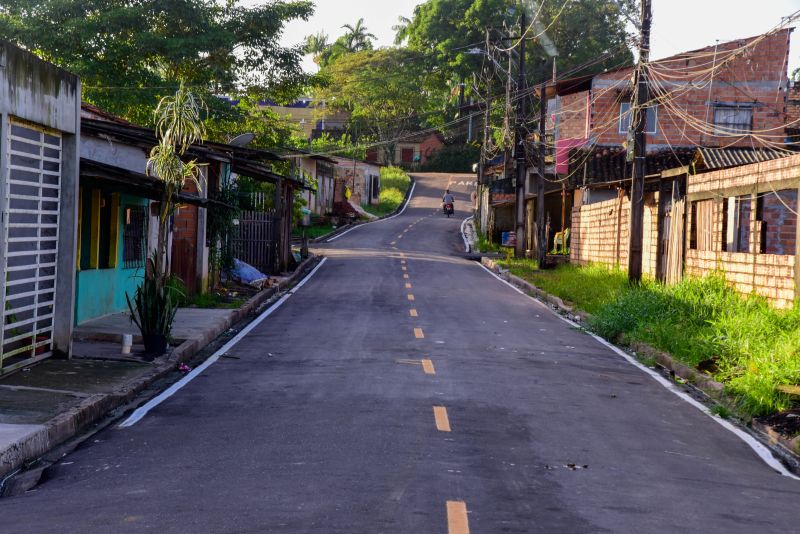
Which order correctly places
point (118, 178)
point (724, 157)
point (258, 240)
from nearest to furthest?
point (118, 178) → point (724, 157) → point (258, 240)

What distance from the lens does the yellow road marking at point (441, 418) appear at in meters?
9.96

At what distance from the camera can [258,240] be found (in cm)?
3450

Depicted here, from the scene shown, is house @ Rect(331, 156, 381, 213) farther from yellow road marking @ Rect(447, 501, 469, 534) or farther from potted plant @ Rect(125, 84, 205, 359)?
yellow road marking @ Rect(447, 501, 469, 534)

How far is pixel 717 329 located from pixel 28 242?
10591mm

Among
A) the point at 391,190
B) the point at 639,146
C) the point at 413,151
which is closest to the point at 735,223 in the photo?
the point at 639,146

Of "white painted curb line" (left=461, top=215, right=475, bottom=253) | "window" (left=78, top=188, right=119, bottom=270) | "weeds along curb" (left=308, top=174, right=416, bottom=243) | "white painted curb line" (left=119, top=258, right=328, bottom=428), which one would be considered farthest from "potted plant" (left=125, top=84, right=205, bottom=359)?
"weeds along curb" (left=308, top=174, right=416, bottom=243)

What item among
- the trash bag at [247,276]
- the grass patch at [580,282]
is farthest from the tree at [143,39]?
the grass patch at [580,282]

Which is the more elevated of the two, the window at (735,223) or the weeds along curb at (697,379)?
the window at (735,223)

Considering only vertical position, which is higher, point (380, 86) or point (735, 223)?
point (380, 86)

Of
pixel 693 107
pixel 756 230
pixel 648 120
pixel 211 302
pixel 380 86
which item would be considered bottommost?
pixel 211 302

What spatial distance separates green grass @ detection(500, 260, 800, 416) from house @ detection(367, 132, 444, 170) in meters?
79.8

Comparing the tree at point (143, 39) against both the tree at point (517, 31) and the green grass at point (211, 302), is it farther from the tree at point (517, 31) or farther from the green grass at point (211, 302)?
the tree at point (517, 31)

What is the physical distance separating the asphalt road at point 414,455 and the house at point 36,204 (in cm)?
243

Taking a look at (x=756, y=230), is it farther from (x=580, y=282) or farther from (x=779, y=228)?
(x=580, y=282)
